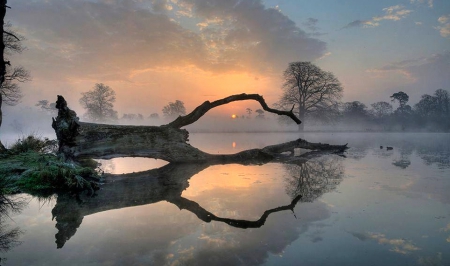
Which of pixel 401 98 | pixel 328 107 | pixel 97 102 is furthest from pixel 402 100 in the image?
pixel 97 102

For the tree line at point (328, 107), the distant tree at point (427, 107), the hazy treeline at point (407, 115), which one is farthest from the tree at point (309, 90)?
the distant tree at point (427, 107)

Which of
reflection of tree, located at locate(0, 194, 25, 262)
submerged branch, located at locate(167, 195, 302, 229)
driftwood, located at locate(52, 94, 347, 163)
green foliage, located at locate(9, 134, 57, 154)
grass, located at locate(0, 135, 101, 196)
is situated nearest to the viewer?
reflection of tree, located at locate(0, 194, 25, 262)

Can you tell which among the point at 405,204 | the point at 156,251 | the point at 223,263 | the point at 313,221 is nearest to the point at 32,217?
the point at 156,251

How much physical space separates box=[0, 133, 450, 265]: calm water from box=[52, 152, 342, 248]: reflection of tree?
0.02 metres

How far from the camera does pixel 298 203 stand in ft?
15.6

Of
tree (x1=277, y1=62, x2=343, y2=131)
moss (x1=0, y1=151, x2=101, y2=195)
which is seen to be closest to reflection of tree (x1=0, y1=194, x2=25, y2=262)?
moss (x1=0, y1=151, x2=101, y2=195)

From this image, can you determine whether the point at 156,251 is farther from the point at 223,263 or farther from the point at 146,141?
the point at 146,141

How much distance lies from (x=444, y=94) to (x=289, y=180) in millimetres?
84308

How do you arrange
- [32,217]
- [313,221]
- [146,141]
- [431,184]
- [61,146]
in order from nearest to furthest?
[313,221]
[32,217]
[431,184]
[61,146]
[146,141]

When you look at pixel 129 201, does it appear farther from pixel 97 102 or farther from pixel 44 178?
pixel 97 102

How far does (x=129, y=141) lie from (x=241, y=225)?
749 cm

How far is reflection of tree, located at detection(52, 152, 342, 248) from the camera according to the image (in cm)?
379

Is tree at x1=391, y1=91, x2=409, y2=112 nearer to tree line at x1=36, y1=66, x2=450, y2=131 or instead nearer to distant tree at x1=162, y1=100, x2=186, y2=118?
tree line at x1=36, y1=66, x2=450, y2=131

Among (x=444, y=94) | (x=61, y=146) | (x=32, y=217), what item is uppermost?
(x=444, y=94)
